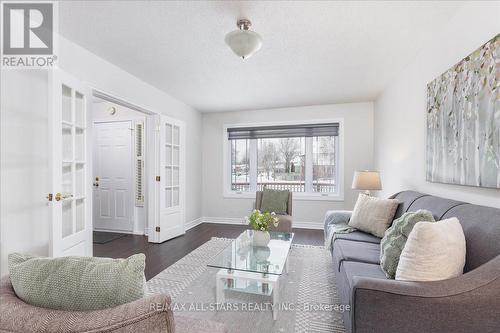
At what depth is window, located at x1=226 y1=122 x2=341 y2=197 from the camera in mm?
4887

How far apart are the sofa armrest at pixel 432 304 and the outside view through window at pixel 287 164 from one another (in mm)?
3842

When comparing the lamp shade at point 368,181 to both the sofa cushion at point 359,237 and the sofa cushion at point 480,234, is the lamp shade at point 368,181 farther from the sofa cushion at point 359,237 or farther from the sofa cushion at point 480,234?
the sofa cushion at point 480,234

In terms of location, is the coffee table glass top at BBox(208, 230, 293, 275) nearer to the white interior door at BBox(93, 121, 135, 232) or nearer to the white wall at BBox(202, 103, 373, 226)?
the white wall at BBox(202, 103, 373, 226)

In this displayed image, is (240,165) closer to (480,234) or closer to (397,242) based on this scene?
(397,242)

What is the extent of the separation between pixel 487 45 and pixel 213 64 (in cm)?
247

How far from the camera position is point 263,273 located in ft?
6.27

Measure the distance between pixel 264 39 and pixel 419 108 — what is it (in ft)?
6.05

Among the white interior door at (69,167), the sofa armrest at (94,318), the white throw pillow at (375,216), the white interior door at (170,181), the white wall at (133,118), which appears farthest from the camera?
the white wall at (133,118)

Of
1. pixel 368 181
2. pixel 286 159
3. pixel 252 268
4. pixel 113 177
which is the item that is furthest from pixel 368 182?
pixel 113 177

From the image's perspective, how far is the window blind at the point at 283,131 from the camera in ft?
15.7

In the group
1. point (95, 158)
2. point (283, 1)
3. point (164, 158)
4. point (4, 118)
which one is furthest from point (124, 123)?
point (283, 1)

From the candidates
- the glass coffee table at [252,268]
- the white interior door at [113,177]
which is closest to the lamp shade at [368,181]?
the glass coffee table at [252,268]

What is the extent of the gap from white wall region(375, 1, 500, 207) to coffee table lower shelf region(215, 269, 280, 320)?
162 centimetres

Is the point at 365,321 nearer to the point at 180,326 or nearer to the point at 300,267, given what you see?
the point at 180,326
